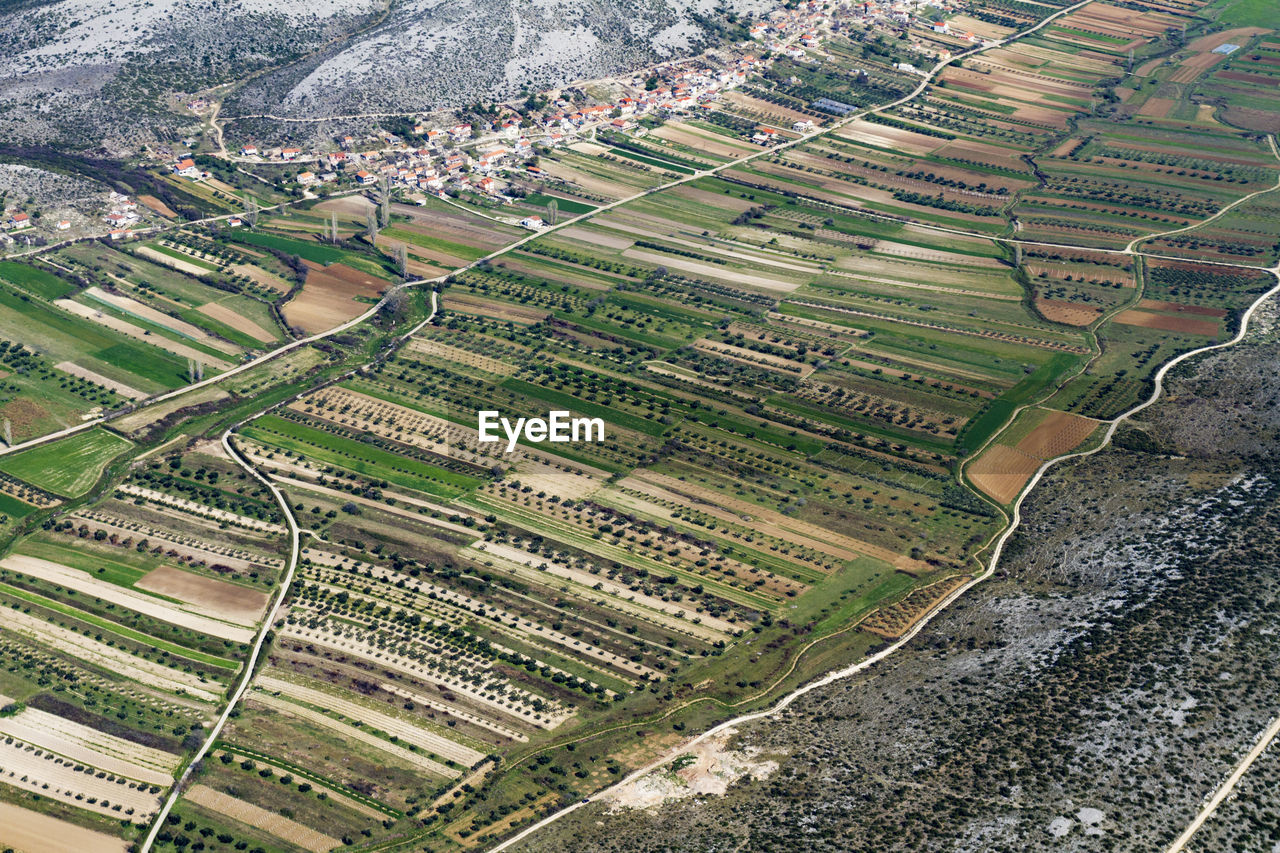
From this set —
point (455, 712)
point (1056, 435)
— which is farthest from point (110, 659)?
point (1056, 435)

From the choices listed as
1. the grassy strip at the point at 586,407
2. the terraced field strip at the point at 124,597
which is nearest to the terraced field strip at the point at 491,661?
the terraced field strip at the point at 124,597

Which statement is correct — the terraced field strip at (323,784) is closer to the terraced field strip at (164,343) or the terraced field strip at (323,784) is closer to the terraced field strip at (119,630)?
the terraced field strip at (119,630)

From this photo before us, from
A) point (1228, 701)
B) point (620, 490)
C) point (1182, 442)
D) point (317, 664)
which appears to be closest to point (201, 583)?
point (317, 664)

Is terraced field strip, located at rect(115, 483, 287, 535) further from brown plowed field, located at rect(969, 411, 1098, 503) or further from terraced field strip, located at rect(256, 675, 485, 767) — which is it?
brown plowed field, located at rect(969, 411, 1098, 503)

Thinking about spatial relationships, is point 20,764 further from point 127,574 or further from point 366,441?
point 366,441

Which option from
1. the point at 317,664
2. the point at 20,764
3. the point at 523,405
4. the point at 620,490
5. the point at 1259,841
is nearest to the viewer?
the point at 1259,841

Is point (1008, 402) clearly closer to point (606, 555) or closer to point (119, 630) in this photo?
point (606, 555)
